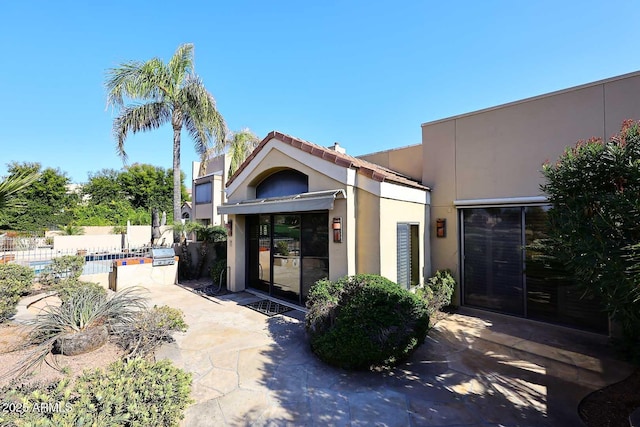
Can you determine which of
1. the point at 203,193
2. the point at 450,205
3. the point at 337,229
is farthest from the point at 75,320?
the point at 203,193

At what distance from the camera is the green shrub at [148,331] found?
701 centimetres

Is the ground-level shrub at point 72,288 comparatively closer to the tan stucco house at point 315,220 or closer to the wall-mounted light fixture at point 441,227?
the tan stucco house at point 315,220

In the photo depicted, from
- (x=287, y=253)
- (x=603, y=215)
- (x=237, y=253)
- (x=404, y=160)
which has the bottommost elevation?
(x=237, y=253)

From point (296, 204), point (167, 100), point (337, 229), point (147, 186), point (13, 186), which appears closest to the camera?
point (13, 186)

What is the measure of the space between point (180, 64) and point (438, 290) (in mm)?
21182

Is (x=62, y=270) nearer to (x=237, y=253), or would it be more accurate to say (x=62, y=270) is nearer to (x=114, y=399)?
(x=237, y=253)

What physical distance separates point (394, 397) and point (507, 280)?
7.69 metres

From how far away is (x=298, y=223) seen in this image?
11.9m

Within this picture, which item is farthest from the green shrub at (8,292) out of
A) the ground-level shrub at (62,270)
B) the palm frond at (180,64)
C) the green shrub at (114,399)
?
the palm frond at (180,64)

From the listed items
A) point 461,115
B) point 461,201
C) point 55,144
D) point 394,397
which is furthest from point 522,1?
point 55,144

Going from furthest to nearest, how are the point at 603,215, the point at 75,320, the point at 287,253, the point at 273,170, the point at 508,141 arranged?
1. the point at 273,170
2. the point at 287,253
3. the point at 508,141
4. the point at 75,320
5. the point at 603,215

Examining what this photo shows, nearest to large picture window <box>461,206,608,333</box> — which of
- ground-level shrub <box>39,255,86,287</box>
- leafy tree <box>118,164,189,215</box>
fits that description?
ground-level shrub <box>39,255,86,287</box>

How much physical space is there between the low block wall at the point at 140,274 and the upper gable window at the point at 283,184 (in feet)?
26.8

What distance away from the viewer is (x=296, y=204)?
10203mm
